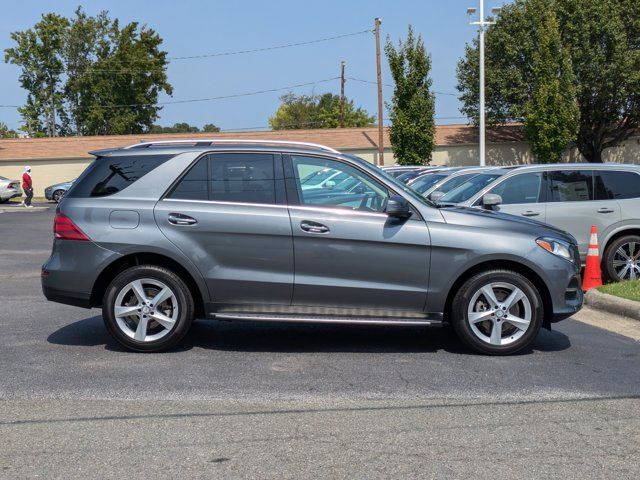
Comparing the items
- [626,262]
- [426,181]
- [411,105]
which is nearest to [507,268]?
[626,262]

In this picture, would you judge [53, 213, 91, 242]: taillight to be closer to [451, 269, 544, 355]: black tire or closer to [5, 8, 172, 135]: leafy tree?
[451, 269, 544, 355]: black tire

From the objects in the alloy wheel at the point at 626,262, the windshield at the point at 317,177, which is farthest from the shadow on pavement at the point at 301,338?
the alloy wheel at the point at 626,262

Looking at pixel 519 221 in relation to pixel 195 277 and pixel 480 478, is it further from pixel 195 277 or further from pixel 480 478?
pixel 480 478

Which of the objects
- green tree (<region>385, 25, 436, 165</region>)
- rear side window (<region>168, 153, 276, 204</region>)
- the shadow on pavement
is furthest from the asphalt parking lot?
green tree (<region>385, 25, 436, 165</region>)

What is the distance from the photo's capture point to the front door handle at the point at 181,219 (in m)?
6.82

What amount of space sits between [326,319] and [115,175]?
7.39 feet

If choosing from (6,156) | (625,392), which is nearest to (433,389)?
(625,392)

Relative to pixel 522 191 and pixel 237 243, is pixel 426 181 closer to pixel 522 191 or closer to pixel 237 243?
pixel 522 191

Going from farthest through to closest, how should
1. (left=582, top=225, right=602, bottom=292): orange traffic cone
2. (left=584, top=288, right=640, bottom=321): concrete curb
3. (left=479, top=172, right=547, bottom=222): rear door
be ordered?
1. (left=479, top=172, right=547, bottom=222): rear door
2. (left=582, top=225, right=602, bottom=292): orange traffic cone
3. (left=584, top=288, right=640, bottom=321): concrete curb

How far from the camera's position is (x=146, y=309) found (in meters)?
6.84

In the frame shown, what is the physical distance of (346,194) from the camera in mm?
6953

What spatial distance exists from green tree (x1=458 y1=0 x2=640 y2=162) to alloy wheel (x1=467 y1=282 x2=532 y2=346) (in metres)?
34.2

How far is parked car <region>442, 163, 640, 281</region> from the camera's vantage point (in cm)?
1105

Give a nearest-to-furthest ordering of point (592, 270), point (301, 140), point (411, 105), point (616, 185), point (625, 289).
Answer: point (625, 289) → point (592, 270) → point (616, 185) → point (411, 105) → point (301, 140)
